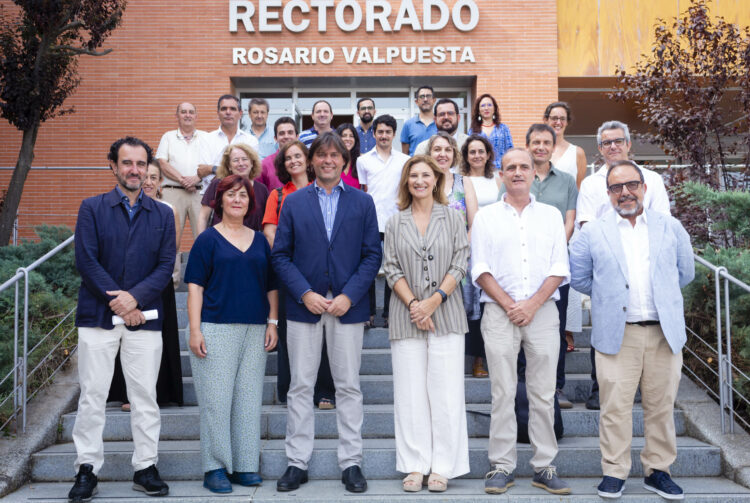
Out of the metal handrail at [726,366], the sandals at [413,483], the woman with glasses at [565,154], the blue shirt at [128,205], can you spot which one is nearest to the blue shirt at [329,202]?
the blue shirt at [128,205]

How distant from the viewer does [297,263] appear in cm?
445

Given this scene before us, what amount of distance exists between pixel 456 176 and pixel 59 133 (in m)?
9.36

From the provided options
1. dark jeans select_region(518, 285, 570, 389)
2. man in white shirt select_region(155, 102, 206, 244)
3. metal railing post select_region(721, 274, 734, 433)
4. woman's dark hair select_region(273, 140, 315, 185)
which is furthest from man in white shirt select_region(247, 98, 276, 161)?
metal railing post select_region(721, 274, 734, 433)

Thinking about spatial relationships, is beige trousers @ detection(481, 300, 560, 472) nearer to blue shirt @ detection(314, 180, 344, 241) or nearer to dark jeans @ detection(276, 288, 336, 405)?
blue shirt @ detection(314, 180, 344, 241)

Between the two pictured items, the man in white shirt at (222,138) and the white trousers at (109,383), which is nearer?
the white trousers at (109,383)

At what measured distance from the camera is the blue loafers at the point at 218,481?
4.30m

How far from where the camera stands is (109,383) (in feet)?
14.1

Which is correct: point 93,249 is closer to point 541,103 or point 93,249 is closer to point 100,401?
point 100,401

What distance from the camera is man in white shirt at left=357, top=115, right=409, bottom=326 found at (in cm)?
623

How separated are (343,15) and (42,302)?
27.0ft

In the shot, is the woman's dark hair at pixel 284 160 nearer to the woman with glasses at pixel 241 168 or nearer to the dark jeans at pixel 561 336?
the woman with glasses at pixel 241 168

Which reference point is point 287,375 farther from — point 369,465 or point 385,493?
point 385,493

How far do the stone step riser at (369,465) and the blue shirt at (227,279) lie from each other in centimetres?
102

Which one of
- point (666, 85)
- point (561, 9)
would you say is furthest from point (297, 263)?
point (561, 9)
